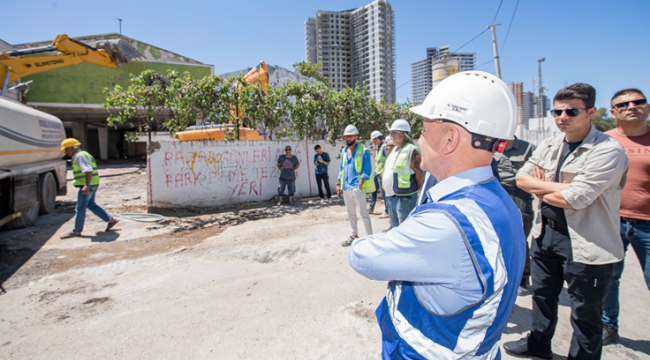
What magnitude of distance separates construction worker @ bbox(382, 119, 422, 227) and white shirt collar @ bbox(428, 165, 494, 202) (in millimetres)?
3146

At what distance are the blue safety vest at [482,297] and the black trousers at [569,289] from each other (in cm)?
162

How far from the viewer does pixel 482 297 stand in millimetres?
945

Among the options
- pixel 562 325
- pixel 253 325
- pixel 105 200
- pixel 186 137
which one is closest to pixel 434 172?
pixel 253 325

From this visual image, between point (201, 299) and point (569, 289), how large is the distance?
359 centimetres

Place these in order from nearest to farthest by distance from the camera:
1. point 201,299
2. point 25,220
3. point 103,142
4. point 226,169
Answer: point 201,299 < point 25,220 < point 226,169 < point 103,142

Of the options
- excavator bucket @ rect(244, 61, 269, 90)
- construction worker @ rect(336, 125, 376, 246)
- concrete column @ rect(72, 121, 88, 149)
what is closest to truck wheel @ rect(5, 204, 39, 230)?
construction worker @ rect(336, 125, 376, 246)

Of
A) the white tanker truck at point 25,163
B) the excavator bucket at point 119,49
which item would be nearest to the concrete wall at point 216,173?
the white tanker truck at point 25,163

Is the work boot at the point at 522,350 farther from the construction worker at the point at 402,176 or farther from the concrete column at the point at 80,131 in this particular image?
the concrete column at the point at 80,131

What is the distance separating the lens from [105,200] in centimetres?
1017

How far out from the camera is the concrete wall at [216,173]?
8531mm

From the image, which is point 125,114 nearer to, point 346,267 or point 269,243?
point 269,243

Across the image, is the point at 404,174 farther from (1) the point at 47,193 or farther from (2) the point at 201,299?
(1) the point at 47,193

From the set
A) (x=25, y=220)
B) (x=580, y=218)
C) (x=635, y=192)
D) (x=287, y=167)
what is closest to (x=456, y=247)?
(x=580, y=218)

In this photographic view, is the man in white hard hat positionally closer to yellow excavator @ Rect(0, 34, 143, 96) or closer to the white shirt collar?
the white shirt collar
